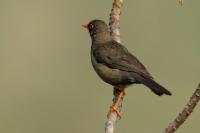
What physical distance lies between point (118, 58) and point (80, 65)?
1740cm

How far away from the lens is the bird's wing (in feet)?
41.5

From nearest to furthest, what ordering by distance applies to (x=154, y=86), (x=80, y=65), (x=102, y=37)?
(x=154, y=86) → (x=102, y=37) → (x=80, y=65)

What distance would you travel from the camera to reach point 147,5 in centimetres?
3641

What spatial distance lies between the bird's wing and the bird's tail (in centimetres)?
9

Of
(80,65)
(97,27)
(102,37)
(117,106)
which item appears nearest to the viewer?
(117,106)

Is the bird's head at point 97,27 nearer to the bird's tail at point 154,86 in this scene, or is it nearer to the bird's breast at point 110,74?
the bird's breast at point 110,74

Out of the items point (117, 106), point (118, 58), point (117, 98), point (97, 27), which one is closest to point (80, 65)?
point (97, 27)

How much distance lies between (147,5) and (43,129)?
12359 mm

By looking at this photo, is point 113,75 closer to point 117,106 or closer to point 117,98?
point 117,98

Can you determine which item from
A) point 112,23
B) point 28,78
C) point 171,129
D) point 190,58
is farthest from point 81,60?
point 171,129

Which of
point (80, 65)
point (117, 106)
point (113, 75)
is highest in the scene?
point (113, 75)

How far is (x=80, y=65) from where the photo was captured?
30297 millimetres

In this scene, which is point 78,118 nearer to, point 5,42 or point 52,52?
point 52,52

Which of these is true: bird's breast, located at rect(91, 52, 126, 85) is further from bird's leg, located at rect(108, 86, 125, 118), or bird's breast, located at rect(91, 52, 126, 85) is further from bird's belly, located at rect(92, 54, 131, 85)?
bird's leg, located at rect(108, 86, 125, 118)
